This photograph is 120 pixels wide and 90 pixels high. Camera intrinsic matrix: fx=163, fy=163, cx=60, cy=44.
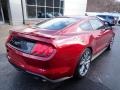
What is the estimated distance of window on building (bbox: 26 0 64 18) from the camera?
42.2 ft

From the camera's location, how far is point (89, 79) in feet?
12.6

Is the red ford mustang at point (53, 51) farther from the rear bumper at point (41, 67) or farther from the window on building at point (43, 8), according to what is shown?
the window on building at point (43, 8)

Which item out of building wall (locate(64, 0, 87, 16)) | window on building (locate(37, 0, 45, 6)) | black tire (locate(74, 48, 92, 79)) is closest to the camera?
black tire (locate(74, 48, 92, 79))

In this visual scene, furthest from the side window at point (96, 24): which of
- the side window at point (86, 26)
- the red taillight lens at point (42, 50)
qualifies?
the red taillight lens at point (42, 50)

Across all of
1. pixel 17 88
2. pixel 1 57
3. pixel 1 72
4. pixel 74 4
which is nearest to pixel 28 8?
pixel 74 4

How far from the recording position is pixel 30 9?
12852mm

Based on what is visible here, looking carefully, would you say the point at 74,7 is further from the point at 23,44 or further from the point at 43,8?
the point at 23,44

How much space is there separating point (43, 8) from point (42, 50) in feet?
37.3

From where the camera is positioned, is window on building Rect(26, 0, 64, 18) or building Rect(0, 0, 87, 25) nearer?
building Rect(0, 0, 87, 25)

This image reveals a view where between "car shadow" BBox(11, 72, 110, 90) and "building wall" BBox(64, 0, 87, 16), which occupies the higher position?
"building wall" BBox(64, 0, 87, 16)

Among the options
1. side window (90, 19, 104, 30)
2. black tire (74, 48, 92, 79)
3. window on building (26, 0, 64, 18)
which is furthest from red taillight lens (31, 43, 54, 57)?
window on building (26, 0, 64, 18)

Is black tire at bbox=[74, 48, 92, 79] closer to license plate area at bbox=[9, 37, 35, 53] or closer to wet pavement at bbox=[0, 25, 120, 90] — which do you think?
wet pavement at bbox=[0, 25, 120, 90]

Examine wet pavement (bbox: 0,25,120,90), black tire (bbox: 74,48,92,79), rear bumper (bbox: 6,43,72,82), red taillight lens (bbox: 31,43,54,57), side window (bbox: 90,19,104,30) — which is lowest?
wet pavement (bbox: 0,25,120,90)

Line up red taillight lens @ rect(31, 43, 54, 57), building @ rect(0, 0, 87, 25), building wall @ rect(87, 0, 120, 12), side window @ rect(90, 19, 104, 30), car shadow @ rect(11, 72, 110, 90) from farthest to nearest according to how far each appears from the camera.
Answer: building wall @ rect(87, 0, 120, 12), building @ rect(0, 0, 87, 25), side window @ rect(90, 19, 104, 30), car shadow @ rect(11, 72, 110, 90), red taillight lens @ rect(31, 43, 54, 57)
